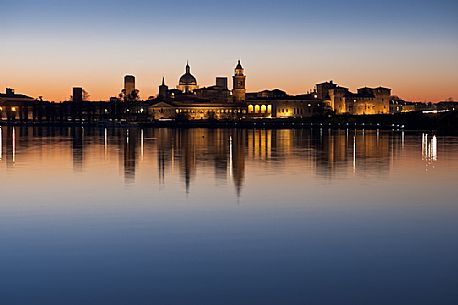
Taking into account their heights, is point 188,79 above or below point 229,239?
above

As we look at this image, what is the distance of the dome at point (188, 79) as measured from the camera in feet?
582

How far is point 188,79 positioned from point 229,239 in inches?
6632

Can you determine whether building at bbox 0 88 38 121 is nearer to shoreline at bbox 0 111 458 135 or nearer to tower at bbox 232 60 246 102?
shoreline at bbox 0 111 458 135

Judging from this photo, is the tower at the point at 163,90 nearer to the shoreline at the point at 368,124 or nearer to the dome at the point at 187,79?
the dome at the point at 187,79

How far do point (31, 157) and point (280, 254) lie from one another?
85.1 ft

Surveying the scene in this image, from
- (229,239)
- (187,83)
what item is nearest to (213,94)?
(187,83)

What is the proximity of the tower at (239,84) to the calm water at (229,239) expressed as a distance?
13311cm

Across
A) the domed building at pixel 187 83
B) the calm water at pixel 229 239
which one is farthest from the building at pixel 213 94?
the calm water at pixel 229 239

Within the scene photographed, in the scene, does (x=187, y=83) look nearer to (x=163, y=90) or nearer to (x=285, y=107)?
(x=163, y=90)

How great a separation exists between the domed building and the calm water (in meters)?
155

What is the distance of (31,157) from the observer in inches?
1329

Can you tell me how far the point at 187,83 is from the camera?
177 meters

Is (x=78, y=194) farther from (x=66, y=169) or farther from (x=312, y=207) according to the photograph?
(x=66, y=169)

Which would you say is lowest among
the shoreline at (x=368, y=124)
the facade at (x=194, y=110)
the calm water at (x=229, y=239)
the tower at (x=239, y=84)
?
the calm water at (x=229, y=239)
